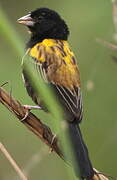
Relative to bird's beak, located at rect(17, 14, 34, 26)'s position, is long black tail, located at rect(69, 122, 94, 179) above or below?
below

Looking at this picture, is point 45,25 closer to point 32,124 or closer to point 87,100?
point 87,100

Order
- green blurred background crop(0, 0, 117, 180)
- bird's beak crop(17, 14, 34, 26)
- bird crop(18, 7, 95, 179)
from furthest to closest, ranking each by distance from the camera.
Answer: green blurred background crop(0, 0, 117, 180), bird's beak crop(17, 14, 34, 26), bird crop(18, 7, 95, 179)

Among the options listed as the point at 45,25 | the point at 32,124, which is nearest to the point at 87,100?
the point at 45,25

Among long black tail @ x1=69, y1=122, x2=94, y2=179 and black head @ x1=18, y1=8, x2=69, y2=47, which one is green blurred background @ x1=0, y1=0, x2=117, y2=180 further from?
A: long black tail @ x1=69, y1=122, x2=94, y2=179

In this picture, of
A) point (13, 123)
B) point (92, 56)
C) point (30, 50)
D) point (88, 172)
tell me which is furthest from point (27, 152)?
point (88, 172)

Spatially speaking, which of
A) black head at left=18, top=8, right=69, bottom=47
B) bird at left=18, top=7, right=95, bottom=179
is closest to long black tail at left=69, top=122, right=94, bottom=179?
bird at left=18, top=7, right=95, bottom=179

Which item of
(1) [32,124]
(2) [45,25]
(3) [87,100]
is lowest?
(3) [87,100]

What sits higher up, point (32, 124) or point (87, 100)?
point (32, 124)
